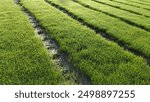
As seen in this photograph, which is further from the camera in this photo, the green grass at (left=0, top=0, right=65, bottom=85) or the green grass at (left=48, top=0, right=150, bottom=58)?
the green grass at (left=48, top=0, right=150, bottom=58)

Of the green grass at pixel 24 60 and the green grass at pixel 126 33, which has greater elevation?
the green grass at pixel 24 60

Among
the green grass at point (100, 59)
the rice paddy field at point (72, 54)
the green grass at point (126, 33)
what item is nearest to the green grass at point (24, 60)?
the rice paddy field at point (72, 54)

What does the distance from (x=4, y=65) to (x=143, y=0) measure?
2633cm

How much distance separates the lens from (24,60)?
30.2 feet

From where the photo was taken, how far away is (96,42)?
449 inches

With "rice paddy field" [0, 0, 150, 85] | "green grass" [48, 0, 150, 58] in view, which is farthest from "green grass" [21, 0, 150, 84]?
"green grass" [48, 0, 150, 58]

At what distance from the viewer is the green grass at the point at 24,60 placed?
7.89 metres

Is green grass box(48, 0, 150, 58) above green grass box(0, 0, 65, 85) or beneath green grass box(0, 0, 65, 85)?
beneath

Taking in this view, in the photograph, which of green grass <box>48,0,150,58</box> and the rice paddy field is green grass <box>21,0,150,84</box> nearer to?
the rice paddy field

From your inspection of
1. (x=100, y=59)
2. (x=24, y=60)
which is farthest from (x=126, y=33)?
(x=24, y=60)

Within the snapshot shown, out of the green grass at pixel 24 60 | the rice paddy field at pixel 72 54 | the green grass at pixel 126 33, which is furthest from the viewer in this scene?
the green grass at pixel 126 33

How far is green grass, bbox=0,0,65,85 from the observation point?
789cm

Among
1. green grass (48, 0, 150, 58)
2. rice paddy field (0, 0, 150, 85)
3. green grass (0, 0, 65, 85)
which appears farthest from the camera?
green grass (48, 0, 150, 58)

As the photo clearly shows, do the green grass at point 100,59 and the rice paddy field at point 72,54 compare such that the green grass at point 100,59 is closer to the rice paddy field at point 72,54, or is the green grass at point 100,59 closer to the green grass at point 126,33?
the rice paddy field at point 72,54
